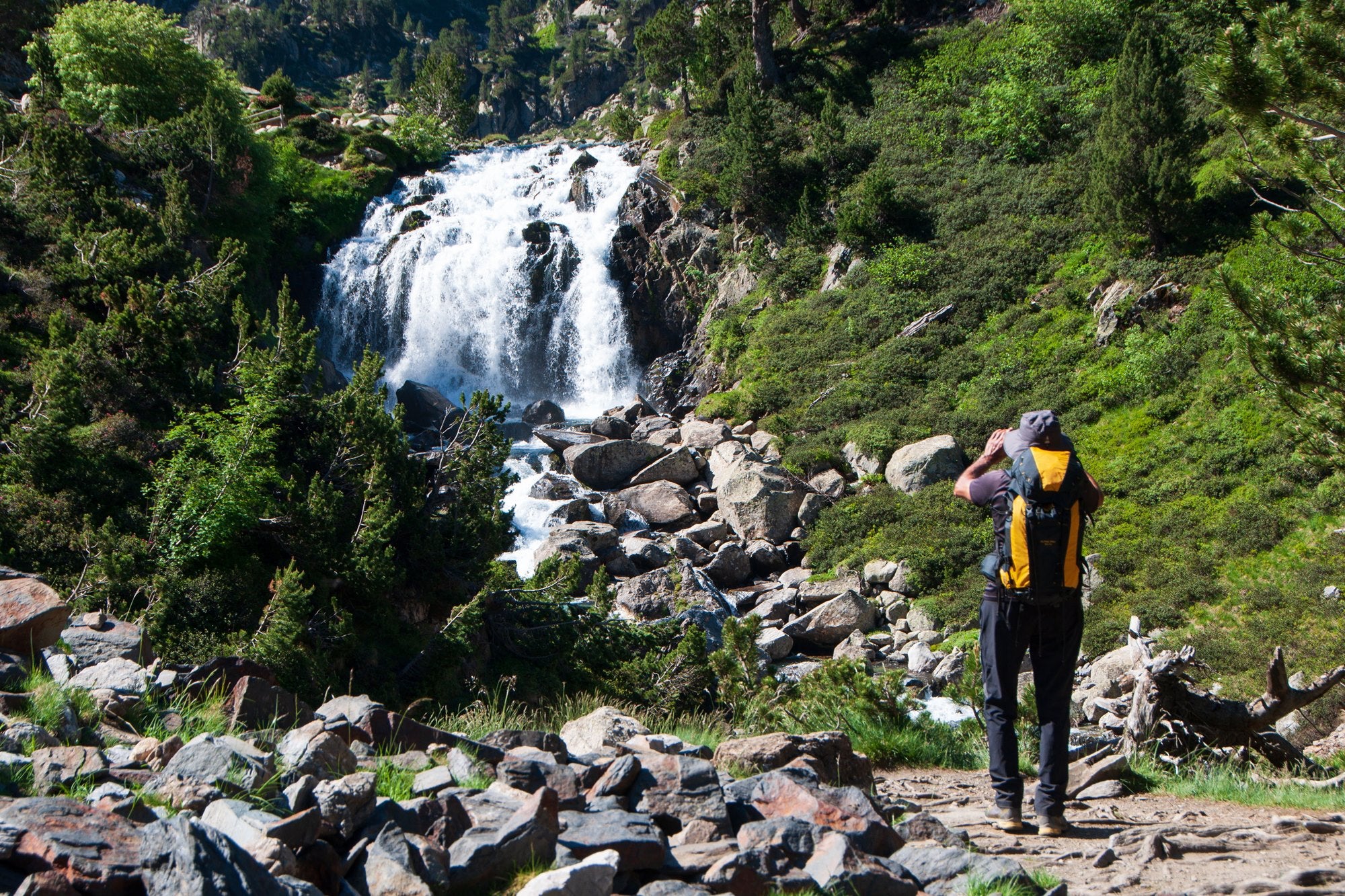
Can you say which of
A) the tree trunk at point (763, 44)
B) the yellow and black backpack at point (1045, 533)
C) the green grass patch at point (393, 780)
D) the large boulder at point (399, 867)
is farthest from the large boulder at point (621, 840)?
the tree trunk at point (763, 44)

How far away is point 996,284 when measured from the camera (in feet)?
78.5

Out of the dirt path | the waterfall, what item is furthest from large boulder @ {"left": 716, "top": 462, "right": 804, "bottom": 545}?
the dirt path

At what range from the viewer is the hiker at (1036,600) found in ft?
13.8

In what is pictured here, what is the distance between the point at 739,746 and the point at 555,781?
1402 mm

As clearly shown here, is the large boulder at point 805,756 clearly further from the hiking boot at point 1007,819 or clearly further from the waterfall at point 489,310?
the waterfall at point 489,310

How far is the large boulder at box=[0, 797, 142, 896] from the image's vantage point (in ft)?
7.79

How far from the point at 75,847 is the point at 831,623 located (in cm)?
1436

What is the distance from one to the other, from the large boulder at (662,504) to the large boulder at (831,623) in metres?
4.85

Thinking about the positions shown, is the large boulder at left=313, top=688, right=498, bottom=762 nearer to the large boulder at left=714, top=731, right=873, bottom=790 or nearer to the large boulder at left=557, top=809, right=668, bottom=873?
the large boulder at left=557, top=809, right=668, bottom=873

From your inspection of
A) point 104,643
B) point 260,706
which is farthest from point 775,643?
point 260,706

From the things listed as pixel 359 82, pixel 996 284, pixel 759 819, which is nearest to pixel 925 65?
pixel 996 284

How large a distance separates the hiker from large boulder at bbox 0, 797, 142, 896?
3.38m

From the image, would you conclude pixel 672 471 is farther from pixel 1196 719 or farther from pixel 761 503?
pixel 1196 719

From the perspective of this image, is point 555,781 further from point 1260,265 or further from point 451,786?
point 1260,265
